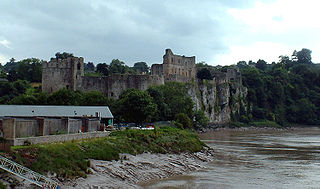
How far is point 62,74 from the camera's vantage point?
72062mm

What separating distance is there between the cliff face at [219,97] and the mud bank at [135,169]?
5444 cm

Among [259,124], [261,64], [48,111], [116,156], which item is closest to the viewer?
[116,156]

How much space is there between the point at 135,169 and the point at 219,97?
83.5 m

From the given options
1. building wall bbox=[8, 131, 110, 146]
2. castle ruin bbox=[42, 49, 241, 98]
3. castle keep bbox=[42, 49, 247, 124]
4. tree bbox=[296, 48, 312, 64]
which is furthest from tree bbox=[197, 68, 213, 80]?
tree bbox=[296, 48, 312, 64]

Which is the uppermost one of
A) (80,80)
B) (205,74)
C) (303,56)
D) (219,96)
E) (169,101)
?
(303,56)

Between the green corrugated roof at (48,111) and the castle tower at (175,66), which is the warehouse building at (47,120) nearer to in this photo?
the green corrugated roof at (48,111)

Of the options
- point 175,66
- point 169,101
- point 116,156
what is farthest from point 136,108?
point 175,66

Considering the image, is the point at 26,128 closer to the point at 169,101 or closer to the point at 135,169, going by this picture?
the point at 135,169

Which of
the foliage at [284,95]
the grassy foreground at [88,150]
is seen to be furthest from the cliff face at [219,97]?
the grassy foreground at [88,150]

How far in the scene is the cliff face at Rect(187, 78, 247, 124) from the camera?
97006 mm

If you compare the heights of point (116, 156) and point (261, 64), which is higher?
point (261, 64)

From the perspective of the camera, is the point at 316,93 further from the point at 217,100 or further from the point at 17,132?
the point at 17,132

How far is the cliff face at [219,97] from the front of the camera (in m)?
97.0

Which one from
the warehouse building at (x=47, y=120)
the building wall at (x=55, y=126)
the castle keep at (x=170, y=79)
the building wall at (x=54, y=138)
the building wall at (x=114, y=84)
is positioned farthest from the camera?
the castle keep at (x=170, y=79)
